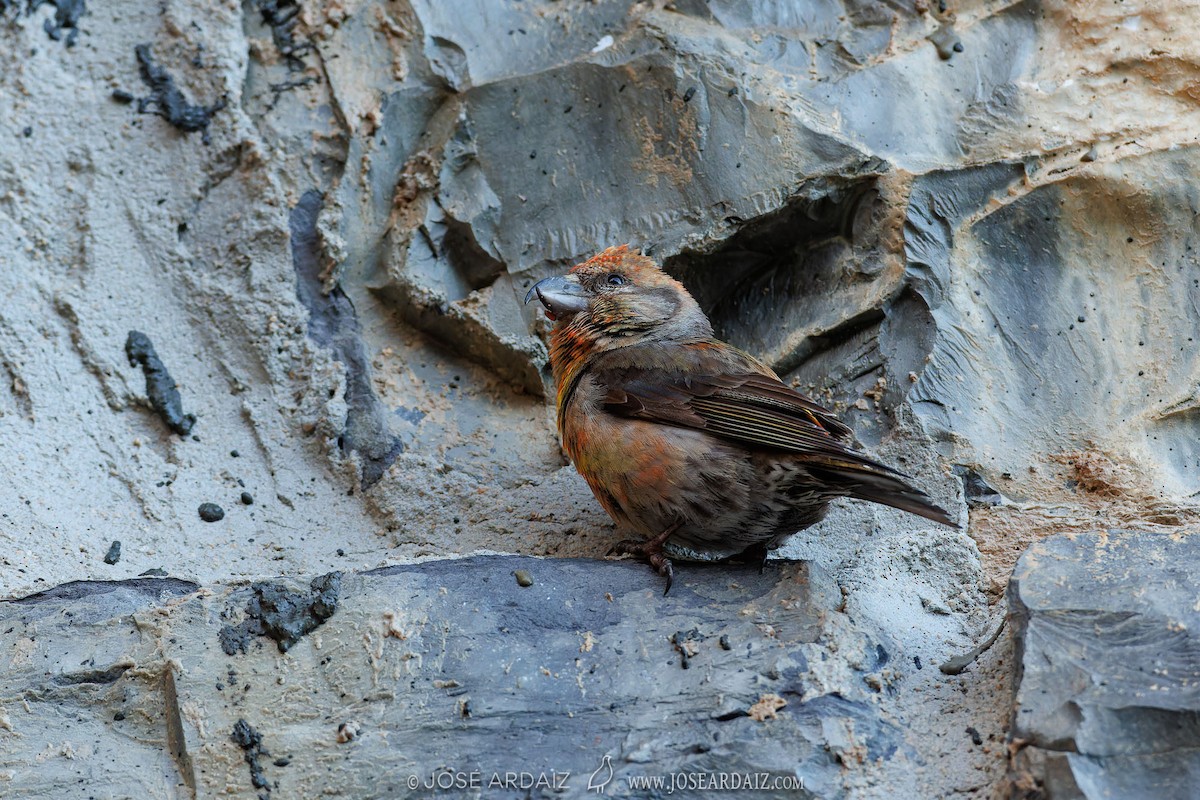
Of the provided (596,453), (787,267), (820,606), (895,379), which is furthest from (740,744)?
(787,267)

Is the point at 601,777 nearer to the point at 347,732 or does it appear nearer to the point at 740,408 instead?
the point at 347,732

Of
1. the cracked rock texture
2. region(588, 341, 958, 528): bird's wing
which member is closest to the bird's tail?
region(588, 341, 958, 528): bird's wing

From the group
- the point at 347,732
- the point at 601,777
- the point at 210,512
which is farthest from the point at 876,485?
the point at 210,512

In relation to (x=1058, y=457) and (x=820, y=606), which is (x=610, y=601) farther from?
(x=1058, y=457)

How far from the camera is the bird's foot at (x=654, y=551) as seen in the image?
3619mm

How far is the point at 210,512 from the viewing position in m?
4.11

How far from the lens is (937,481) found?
3990 millimetres

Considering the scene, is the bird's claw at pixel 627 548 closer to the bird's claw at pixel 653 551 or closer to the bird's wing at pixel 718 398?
the bird's claw at pixel 653 551

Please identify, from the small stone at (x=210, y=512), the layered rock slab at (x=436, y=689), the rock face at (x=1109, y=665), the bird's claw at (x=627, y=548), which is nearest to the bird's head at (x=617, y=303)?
the bird's claw at (x=627, y=548)

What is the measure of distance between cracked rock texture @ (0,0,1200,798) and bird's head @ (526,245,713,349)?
9.5 inches

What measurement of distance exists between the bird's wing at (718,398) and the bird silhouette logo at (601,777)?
1.19 metres

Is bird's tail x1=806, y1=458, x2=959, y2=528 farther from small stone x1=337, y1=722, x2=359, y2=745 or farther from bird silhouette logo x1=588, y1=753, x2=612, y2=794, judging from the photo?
small stone x1=337, y1=722, x2=359, y2=745

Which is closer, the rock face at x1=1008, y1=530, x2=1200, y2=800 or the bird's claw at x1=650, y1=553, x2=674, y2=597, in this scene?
the rock face at x1=1008, y1=530, x2=1200, y2=800

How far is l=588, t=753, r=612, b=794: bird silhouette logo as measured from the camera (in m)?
2.91
